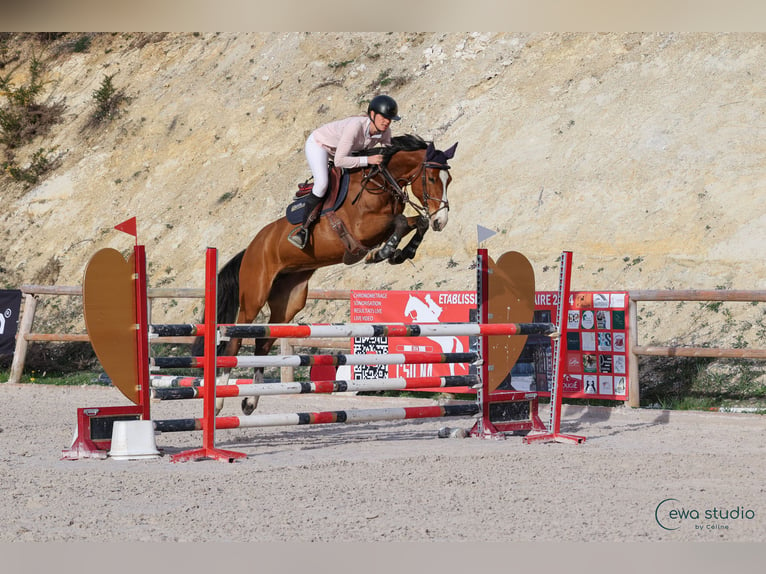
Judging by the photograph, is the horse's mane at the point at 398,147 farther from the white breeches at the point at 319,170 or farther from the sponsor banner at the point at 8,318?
the sponsor banner at the point at 8,318

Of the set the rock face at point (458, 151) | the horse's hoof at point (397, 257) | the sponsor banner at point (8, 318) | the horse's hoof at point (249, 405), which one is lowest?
the horse's hoof at point (249, 405)

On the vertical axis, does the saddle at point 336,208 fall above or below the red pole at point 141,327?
above

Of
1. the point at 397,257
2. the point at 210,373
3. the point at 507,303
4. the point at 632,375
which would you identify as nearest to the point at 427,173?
the point at 397,257

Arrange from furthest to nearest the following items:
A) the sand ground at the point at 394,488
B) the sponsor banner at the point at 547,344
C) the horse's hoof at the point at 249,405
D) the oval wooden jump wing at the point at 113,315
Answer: the sponsor banner at the point at 547,344 → the horse's hoof at the point at 249,405 → the oval wooden jump wing at the point at 113,315 → the sand ground at the point at 394,488

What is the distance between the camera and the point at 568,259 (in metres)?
5.47

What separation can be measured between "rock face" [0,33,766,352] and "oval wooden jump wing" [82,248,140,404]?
6505mm

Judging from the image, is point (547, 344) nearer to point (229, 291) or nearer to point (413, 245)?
point (413, 245)

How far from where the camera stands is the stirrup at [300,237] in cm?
582

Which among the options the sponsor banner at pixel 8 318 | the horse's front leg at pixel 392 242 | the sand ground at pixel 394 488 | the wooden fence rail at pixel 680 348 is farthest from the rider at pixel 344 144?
the sponsor banner at pixel 8 318

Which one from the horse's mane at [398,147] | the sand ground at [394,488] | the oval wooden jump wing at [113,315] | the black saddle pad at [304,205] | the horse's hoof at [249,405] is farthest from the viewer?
the horse's hoof at [249,405]

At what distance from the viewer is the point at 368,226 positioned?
5652 millimetres

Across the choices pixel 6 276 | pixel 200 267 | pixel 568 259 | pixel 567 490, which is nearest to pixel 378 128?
pixel 568 259

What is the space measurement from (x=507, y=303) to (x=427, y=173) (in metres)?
0.99

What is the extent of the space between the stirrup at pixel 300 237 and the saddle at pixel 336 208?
55 mm
